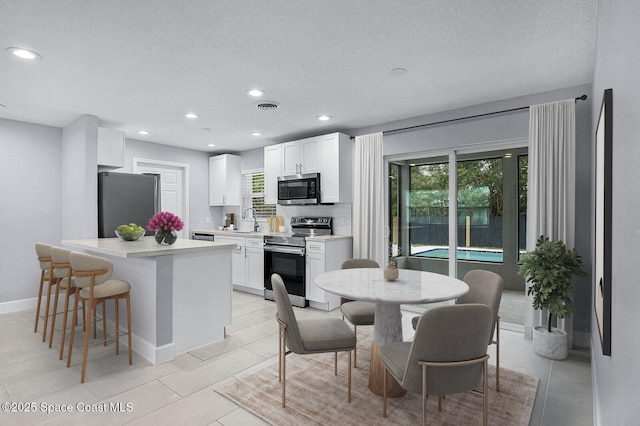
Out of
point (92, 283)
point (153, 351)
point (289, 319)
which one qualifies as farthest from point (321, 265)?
point (92, 283)

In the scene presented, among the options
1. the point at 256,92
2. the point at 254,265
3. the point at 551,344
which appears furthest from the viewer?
the point at 254,265

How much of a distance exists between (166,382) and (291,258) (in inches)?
97.4

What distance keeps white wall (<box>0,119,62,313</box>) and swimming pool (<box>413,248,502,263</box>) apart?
5217mm

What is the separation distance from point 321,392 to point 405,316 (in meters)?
2.10

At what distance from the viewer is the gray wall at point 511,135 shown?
3332 mm

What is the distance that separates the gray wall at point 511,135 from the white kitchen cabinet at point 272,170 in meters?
1.56

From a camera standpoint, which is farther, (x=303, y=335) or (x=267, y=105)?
(x=267, y=105)

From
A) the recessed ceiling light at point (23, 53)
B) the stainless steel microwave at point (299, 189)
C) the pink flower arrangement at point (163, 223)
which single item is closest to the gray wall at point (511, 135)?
the stainless steel microwave at point (299, 189)

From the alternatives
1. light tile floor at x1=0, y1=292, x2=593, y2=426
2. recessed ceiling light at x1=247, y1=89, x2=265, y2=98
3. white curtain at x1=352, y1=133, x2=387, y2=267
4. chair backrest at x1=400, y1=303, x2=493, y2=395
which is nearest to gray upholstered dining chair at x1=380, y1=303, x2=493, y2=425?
chair backrest at x1=400, y1=303, x2=493, y2=395

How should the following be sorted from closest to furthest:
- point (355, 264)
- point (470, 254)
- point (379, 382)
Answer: point (379, 382), point (355, 264), point (470, 254)

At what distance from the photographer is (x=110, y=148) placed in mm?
4727

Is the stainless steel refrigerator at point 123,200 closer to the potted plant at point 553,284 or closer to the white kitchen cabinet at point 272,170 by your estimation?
the white kitchen cabinet at point 272,170

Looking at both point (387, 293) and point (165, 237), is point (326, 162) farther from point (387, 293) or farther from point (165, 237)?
point (387, 293)

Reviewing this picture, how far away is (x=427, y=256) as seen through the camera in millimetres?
4480
